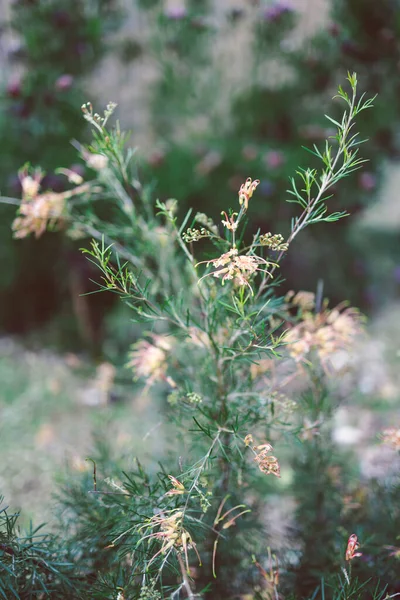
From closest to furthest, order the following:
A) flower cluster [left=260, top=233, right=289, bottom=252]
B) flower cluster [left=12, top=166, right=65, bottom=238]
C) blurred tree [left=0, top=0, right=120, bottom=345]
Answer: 1. flower cluster [left=260, top=233, right=289, bottom=252]
2. flower cluster [left=12, top=166, right=65, bottom=238]
3. blurred tree [left=0, top=0, right=120, bottom=345]

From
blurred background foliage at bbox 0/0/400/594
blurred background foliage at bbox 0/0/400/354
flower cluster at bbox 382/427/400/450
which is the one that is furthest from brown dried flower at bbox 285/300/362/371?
blurred background foliage at bbox 0/0/400/354

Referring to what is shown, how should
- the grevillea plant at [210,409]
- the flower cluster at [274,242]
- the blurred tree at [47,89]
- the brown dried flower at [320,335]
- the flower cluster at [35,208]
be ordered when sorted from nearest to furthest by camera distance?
the flower cluster at [274,242], the grevillea plant at [210,409], the brown dried flower at [320,335], the flower cluster at [35,208], the blurred tree at [47,89]

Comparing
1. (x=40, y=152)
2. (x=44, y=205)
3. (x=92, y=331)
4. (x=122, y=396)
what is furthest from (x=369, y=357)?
(x=44, y=205)

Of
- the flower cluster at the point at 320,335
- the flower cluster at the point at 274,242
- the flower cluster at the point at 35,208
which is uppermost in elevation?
the flower cluster at the point at 274,242

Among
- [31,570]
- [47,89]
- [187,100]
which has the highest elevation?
[47,89]

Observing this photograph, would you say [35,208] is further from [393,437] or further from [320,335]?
[393,437]

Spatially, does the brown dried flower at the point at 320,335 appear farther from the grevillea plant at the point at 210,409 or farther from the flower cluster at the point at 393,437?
the flower cluster at the point at 393,437

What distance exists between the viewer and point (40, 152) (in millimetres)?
2469

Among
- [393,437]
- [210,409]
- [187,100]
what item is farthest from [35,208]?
[187,100]

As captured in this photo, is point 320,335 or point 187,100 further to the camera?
point 187,100

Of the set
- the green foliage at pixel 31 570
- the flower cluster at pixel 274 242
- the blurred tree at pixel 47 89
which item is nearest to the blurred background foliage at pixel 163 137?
the blurred tree at pixel 47 89

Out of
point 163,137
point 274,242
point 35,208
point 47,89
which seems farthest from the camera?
point 163,137

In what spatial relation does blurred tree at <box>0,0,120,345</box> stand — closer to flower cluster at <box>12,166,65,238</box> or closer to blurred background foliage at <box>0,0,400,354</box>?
blurred background foliage at <box>0,0,400,354</box>

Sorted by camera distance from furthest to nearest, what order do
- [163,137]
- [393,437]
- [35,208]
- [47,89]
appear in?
[163,137], [47,89], [35,208], [393,437]
